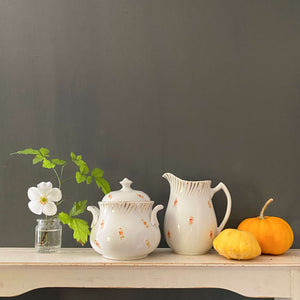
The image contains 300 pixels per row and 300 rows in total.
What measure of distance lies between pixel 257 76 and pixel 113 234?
2.68ft

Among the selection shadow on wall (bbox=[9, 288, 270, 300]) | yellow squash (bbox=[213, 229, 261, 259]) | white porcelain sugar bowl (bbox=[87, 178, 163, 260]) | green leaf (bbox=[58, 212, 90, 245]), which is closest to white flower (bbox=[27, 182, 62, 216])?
green leaf (bbox=[58, 212, 90, 245])

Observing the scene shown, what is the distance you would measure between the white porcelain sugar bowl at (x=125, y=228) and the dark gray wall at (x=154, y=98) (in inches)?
8.5

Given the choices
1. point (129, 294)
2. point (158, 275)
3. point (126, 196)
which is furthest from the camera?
point (129, 294)

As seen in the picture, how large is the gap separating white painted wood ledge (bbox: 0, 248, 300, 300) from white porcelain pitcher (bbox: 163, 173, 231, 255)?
0.10m

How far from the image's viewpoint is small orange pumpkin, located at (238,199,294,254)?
1260 mm

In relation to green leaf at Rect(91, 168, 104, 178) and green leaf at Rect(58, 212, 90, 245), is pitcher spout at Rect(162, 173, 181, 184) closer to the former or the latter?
green leaf at Rect(91, 168, 104, 178)

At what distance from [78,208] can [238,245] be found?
55 cm

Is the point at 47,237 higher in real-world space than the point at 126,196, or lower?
lower

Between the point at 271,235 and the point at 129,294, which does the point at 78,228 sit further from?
the point at 271,235

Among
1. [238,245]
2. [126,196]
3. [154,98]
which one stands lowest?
[238,245]

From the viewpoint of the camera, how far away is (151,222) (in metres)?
1.26

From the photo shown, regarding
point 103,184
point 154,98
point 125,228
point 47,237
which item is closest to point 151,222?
point 125,228

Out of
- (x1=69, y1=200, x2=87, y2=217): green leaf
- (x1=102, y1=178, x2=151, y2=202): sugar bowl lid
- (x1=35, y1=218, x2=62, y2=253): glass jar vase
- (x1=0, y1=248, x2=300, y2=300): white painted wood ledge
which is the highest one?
(x1=102, y1=178, x2=151, y2=202): sugar bowl lid

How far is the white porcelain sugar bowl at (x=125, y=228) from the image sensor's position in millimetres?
1186
